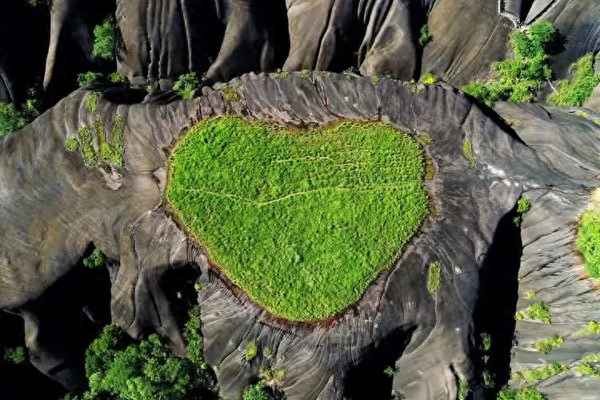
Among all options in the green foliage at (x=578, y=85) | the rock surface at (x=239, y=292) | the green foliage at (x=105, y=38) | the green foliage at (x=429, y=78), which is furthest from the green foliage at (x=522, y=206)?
the green foliage at (x=105, y=38)

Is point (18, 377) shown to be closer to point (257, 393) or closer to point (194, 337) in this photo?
point (194, 337)

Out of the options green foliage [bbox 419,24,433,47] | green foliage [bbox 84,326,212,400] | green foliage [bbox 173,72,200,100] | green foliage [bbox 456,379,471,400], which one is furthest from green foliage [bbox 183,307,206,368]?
green foliage [bbox 419,24,433,47]

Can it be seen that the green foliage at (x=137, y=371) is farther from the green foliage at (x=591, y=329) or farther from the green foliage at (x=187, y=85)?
the green foliage at (x=591, y=329)

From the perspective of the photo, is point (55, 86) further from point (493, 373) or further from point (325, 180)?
point (493, 373)

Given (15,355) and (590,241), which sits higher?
(590,241)

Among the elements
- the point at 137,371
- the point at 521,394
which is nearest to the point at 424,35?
the point at 521,394
